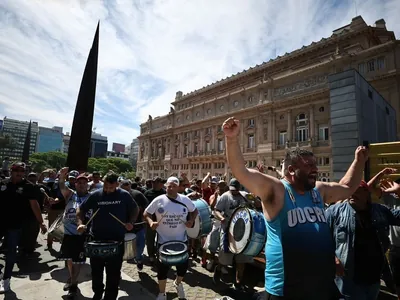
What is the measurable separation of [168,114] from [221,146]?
64.2ft

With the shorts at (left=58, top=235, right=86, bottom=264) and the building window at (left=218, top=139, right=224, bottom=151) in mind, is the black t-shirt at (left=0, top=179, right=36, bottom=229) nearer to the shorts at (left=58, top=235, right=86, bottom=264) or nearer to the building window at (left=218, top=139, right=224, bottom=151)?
the shorts at (left=58, top=235, right=86, bottom=264)

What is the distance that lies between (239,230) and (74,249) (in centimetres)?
293

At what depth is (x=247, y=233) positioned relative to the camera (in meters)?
4.05

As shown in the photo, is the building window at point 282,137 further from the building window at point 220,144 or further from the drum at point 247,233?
the drum at point 247,233

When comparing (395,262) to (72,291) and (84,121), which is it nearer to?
(72,291)

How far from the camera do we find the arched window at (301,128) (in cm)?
3031

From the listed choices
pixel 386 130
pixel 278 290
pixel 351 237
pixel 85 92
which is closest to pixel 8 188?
pixel 278 290

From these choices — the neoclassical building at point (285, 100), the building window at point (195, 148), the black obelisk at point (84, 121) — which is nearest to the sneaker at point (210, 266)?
the black obelisk at point (84, 121)

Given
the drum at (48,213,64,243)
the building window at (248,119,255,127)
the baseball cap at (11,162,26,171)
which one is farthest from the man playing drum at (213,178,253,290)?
the building window at (248,119,255,127)

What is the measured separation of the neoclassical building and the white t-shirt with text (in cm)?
2645

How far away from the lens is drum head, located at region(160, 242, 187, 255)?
11.8 ft

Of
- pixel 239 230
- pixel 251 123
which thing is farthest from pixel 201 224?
pixel 251 123

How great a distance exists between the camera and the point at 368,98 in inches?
306

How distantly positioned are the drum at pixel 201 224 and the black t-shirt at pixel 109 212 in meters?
2.15
